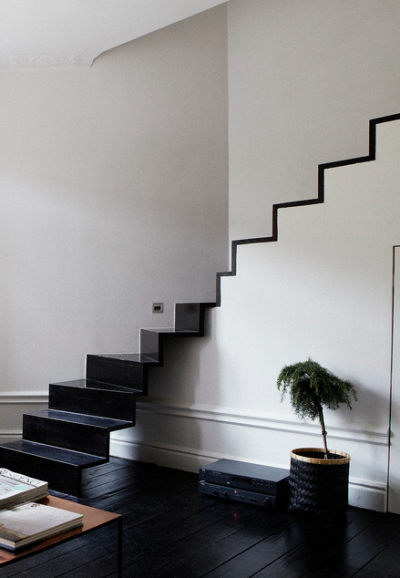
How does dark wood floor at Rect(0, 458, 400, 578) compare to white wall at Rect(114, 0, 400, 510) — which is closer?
dark wood floor at Rect(0, 458, 400, 578)

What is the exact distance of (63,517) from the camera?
1.94 m

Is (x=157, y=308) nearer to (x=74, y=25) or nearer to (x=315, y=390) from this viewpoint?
(x=315, y=390)

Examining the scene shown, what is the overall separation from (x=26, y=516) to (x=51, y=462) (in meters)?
1.66

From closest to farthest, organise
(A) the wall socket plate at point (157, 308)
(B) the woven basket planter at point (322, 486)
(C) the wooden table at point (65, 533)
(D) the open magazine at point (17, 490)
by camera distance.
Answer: (C) the wooden table at point (65, 533)
(D) the open magazine at point (17, 490)
(B) the woven basket planter at point (322, 486)
(A) the wall socket plate at point (157, 308)

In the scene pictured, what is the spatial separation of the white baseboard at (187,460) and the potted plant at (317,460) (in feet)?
0.72

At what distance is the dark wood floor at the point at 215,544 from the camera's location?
250 cm

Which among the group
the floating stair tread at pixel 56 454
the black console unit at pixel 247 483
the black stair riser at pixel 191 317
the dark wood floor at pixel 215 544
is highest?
the black stair riser at pixel 191 317

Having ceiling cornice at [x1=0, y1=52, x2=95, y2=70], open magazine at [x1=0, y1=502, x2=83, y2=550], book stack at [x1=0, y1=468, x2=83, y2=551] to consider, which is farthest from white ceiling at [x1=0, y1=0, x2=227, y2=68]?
open magazine at [x1=0, y1=502, x2=83, y2=550]

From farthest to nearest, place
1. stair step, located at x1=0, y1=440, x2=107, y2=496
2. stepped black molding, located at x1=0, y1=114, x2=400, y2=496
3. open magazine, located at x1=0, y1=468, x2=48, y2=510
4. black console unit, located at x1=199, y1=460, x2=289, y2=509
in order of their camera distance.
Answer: stepped black molding, located at x1=0, y1=114, x2=400, y2=496
stair step, located at x1=0, y1=440, x2=107, y2=496
black console unit, located at x1=199, y1=460, x2=289, y2=509
open magazine, located at x1=0, y1=468, x2=48, y2=510

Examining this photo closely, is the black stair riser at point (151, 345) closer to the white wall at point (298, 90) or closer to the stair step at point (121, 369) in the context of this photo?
the stair step at point (121, 369)

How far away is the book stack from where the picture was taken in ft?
5.77

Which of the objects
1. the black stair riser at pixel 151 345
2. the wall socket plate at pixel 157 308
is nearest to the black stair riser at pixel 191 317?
the black stair riser at pixel 151 345

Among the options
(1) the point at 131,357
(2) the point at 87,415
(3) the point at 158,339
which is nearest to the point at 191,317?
(3) the point at 158,339

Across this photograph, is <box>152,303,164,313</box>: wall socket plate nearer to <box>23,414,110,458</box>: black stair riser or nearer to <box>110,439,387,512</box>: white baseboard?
<box>110,439,387,512</box>: white baseboard
